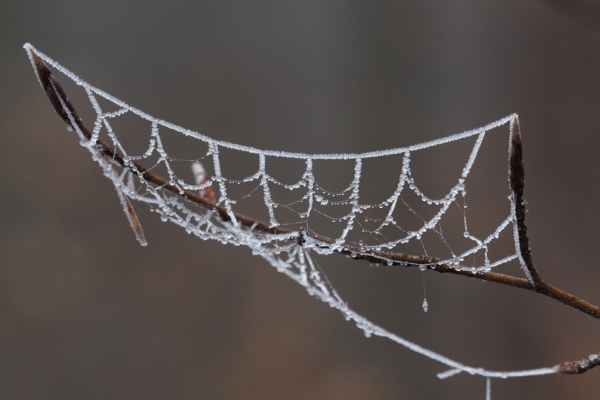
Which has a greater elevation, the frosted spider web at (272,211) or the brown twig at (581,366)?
the frosted spider web at (272,211)

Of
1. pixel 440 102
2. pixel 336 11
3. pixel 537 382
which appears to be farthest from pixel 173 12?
pixel 537 382

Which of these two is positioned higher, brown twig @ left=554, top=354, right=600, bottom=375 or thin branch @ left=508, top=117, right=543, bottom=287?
thin branch @ left=508, top=117, right=543, bottom=287

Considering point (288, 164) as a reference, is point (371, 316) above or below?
below

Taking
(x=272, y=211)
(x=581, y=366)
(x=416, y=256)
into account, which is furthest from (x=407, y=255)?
(x=272, y=211)

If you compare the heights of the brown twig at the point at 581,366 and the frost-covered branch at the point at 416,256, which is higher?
the frost-covered branch at the point at 416,256

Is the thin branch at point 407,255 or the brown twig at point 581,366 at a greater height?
the thin branch at point 407,255

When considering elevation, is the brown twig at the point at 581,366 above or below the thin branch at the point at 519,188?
below

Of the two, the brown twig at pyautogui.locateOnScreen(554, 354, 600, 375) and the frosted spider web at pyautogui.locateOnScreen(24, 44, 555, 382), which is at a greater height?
the frosted spider web at pyautogui.locateOnScreen(24, 44, 555, 382)

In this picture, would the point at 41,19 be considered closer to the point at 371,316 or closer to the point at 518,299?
the point at 371,316
